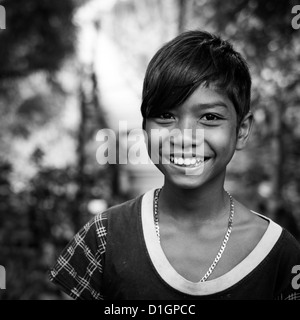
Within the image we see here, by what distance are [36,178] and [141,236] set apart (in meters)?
2.24

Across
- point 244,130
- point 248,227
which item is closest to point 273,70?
point 244,130

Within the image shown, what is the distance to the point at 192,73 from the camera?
4.33 ft

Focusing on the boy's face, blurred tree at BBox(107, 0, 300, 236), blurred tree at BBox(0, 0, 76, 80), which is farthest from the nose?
blurred tree at BBox(0, 0, 76, 80)

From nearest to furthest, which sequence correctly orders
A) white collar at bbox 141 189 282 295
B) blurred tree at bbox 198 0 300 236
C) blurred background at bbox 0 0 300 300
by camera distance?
white collar at bbox 141 189 282 295
blurred tree at bbox 198 0 300 236
blurred background at bbox 0 0 300 300

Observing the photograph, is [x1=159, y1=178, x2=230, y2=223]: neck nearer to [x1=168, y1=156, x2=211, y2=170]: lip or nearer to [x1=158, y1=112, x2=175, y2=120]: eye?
[x1=168, y1=156, x2=211, y2=170]: lip

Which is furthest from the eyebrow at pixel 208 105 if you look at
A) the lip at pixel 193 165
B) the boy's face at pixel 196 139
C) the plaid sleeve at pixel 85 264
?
the plaid sleeve at pixel 85 264

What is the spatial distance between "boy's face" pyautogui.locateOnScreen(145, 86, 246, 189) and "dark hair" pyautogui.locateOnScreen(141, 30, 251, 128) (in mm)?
27

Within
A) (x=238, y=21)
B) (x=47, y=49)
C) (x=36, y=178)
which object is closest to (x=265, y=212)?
(x=238, y=21)

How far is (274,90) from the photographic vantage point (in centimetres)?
358

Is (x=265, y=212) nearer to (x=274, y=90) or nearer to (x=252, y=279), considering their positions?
(x=274, y=90)

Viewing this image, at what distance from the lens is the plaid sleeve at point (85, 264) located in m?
1.39

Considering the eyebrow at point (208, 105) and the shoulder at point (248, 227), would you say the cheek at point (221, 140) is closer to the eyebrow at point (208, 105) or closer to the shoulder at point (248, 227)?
the eyebrow at point (208, 105)

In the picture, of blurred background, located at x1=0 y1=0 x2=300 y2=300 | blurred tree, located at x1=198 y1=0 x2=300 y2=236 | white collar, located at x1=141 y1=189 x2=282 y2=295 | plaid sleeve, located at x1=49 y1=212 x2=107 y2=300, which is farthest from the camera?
blurred background, located at x1=0 y1=0 x2=300 y2=300

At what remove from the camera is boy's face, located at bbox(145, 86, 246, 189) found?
1.31 metres
